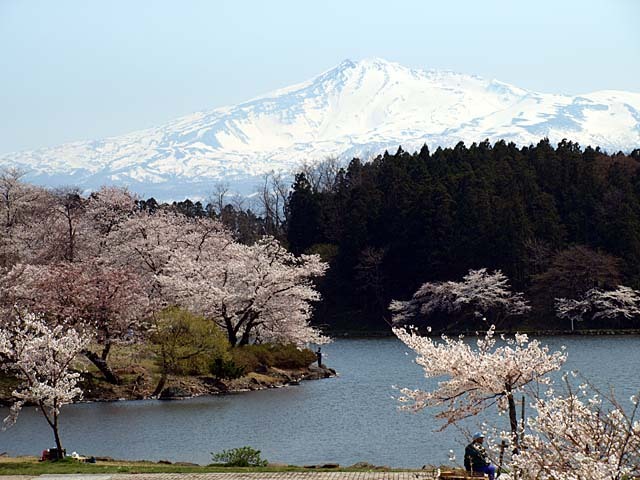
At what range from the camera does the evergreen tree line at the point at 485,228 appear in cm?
5456

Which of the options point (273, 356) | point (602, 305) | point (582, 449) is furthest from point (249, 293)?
point (582, 449)

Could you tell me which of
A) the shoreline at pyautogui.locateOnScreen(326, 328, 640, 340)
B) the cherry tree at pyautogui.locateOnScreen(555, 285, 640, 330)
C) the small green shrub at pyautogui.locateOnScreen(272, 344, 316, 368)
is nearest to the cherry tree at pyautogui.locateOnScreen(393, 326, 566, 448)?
the small green shrub at pyautogui.locateOnScreen(272, 344, 316, 368)

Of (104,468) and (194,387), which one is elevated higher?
(104,468)

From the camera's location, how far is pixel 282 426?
85.4ft

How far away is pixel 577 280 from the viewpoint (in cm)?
5312

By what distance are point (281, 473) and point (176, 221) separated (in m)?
30.2

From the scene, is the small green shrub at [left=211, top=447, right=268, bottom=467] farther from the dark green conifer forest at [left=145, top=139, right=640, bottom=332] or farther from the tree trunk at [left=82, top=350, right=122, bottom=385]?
the dark green conifer forest at [left=145, top=139, right=640, bottom=332]

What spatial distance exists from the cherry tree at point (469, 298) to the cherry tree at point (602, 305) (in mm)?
2197

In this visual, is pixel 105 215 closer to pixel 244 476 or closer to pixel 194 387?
pixel 194 387

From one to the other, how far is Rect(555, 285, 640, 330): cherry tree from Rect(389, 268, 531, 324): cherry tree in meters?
2.20

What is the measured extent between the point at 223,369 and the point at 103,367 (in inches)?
166

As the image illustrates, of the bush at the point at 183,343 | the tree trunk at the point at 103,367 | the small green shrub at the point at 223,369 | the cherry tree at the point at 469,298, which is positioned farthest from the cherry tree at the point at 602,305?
the tree trunk at the point at 103,367

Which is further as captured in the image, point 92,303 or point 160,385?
point 92,303

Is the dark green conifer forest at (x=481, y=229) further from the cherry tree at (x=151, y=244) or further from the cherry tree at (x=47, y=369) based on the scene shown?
the cherry tree at (x=47, y=369)
